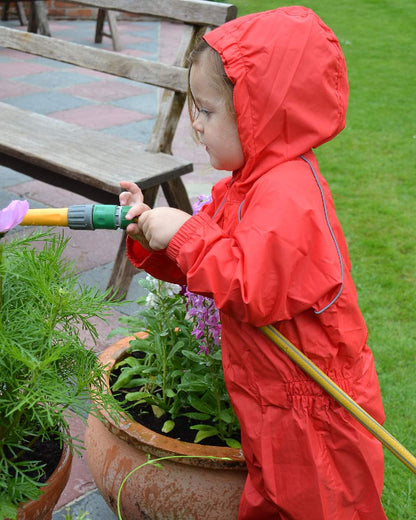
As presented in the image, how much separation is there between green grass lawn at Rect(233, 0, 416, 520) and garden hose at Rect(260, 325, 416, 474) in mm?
1062

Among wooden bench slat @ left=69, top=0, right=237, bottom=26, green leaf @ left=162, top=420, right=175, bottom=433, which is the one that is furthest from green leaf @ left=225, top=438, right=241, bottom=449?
wooden bench slat @ left=69, top=0, right=237, bottom=26

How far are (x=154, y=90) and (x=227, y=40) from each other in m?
6.47

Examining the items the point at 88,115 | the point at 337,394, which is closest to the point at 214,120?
the point at 337,394

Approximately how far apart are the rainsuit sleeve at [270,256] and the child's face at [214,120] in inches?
4.8

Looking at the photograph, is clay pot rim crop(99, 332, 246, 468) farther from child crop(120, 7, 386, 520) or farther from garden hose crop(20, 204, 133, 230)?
garden hose crop(20, 204, 133, 230)

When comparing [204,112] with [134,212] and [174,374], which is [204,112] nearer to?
[134,212]

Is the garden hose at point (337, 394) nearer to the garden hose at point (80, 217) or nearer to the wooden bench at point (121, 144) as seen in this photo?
the garden hose at point (80, 217)

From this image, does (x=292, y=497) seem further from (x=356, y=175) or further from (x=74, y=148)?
(x=356, y=175)

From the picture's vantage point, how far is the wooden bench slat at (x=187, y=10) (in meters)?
3.21

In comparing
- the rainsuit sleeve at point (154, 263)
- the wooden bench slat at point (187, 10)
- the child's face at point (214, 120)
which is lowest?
the rainsuit sleeve at point (154, 263)

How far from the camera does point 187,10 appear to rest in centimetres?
333

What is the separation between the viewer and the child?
1.55 metres

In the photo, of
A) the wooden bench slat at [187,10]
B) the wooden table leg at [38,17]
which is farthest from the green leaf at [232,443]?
the wooden table leg at [38,17]

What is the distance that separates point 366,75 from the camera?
896cm
